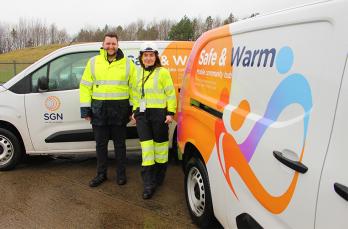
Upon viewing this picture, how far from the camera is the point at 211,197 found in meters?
3.18

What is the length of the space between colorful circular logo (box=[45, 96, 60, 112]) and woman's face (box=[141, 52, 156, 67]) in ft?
5.38

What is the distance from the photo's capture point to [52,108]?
5184mm

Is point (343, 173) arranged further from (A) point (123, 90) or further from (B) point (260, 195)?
(A) point (123, 90)

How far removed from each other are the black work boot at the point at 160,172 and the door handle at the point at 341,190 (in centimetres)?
319

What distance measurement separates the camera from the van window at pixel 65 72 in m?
5.21

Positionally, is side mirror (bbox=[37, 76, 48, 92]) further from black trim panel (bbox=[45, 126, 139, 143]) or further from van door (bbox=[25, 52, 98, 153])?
black trim panel (bbox=[45, 126, 139, 143])

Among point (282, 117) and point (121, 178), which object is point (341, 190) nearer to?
point (282, 117)

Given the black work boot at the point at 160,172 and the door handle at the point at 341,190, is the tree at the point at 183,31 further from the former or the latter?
the door handle at the point at 341,190

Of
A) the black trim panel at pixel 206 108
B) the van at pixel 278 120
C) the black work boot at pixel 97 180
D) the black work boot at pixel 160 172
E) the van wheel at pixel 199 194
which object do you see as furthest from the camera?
the black work boot at pixel 97 180

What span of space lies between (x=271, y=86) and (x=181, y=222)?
217 cm

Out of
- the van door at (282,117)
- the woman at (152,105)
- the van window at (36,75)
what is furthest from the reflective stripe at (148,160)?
the van window at (36,75)

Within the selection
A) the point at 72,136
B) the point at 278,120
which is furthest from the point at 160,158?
the point at 278,120

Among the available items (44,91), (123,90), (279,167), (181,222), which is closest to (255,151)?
(279,167)

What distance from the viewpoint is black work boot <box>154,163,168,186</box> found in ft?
15.4
